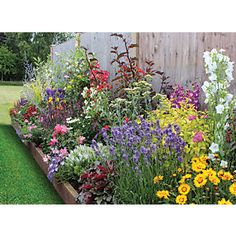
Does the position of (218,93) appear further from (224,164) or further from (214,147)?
(224,164)

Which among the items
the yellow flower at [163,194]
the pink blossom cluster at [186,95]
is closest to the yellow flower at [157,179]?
the yellow flower at [163,194]

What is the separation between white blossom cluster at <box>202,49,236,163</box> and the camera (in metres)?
3.02

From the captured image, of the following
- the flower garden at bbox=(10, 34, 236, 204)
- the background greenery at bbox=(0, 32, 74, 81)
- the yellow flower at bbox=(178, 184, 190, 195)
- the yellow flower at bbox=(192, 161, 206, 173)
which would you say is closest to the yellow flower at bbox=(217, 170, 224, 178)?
the flower garden at bbox=(10, 34, 236, 204)

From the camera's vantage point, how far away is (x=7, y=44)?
4973 millimetres

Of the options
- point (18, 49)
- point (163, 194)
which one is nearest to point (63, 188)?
point (163, 194)

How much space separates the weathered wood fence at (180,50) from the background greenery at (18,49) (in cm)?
98

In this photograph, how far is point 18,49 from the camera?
509 cm

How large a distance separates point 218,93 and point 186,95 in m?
1.07

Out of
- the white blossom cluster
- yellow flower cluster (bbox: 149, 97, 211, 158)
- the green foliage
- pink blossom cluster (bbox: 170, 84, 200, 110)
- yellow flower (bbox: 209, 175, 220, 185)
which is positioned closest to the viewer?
yellow flower (bbox: 209, 175, 220, 185)

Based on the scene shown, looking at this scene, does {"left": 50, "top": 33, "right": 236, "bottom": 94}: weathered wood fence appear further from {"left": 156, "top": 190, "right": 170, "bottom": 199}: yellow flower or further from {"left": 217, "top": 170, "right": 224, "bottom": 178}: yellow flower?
{"left": 156, "top": 190, "right": 170, "bottom": 199}: yellow flower

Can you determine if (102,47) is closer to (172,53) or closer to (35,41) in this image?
(35,41)

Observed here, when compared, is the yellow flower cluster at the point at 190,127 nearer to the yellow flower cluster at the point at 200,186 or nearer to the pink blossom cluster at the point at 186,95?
the yellow flower cluster at the point at 200,186

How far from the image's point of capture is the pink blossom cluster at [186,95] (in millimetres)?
4039

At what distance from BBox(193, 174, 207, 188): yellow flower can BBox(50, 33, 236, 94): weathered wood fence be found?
119 cm
